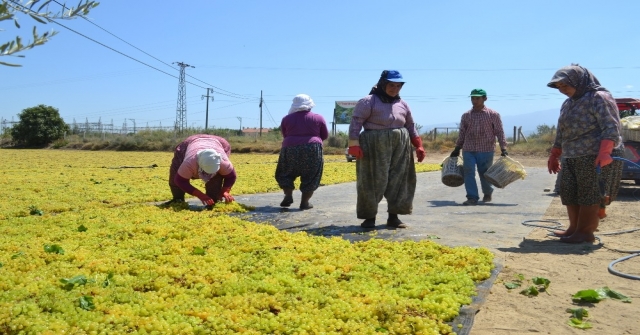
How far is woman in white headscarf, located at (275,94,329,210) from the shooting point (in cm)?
745

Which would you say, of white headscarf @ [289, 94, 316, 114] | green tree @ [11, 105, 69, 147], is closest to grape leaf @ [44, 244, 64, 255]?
white headscarf @ [289, 94, 316, 114]

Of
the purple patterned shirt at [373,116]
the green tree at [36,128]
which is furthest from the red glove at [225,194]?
the green tree at [36,128]

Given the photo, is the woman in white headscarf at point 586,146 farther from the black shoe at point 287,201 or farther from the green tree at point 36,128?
the green tree at point 36,128

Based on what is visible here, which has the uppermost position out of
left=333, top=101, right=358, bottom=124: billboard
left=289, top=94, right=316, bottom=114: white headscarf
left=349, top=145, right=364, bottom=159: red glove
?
left=333, top=101, right=358, bottom=124: billboard

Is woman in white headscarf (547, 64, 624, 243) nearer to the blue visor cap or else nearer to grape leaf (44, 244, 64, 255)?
the blue visor cap

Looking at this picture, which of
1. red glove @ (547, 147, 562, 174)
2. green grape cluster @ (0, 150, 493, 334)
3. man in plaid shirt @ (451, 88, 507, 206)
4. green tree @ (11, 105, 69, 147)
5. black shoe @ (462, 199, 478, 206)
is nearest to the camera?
green grape cluster @ (0, 150, 493, 334)

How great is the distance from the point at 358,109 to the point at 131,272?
2.91 meters

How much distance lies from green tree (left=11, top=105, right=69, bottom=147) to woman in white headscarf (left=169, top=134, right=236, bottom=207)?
43355 millimetres

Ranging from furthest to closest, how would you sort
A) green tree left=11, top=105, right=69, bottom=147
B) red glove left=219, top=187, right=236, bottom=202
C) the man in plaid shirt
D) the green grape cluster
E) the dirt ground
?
green tree left=11, top=105, right=69, bottom=147, the man in plaid shirt, red glove left=219, top=187, right=236, bottom=202, the dirt ground, the green grape cluster

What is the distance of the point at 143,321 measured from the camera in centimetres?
292

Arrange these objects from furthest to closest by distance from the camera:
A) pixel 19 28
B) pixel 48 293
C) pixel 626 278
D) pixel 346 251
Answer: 1. pixel 346 251
2. pixel 626 278
3. pixel 48 293
4. pixel 19 28

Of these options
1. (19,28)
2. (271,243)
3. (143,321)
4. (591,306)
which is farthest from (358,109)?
(19,28)

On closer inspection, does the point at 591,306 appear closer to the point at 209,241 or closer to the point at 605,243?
the point at 605,243

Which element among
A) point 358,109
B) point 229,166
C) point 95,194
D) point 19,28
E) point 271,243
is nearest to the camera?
point 19,28
